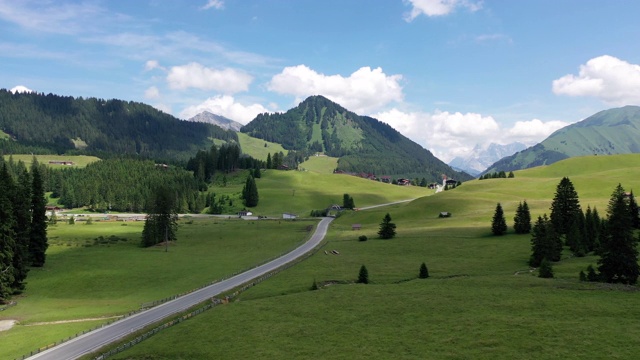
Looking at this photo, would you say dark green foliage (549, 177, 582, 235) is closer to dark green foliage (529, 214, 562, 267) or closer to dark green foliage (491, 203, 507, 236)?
dark green foliage (491, 203, 507, 236)

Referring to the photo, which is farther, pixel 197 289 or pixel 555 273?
pixel 197 289

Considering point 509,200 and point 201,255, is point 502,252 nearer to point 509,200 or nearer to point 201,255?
point 201,255

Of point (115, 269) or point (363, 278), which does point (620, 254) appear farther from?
point (115, 269)

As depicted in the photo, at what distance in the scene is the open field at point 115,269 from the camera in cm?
5725

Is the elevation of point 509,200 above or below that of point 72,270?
above

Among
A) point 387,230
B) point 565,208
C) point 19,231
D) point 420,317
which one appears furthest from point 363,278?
point 19,231

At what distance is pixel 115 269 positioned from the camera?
84.7 metres

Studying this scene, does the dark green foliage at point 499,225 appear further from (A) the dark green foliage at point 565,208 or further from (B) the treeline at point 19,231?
(B) the treeline at point 19,231

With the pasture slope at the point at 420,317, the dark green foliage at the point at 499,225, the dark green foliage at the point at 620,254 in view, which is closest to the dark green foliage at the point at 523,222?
the dark green foliage at the point at 499,225

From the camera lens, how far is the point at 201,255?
336ft

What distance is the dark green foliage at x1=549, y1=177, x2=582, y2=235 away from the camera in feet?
318

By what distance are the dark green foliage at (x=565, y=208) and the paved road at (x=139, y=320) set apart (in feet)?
216

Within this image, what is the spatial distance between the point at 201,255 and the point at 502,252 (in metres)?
69.5

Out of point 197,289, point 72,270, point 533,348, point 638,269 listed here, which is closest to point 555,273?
point 638,269
